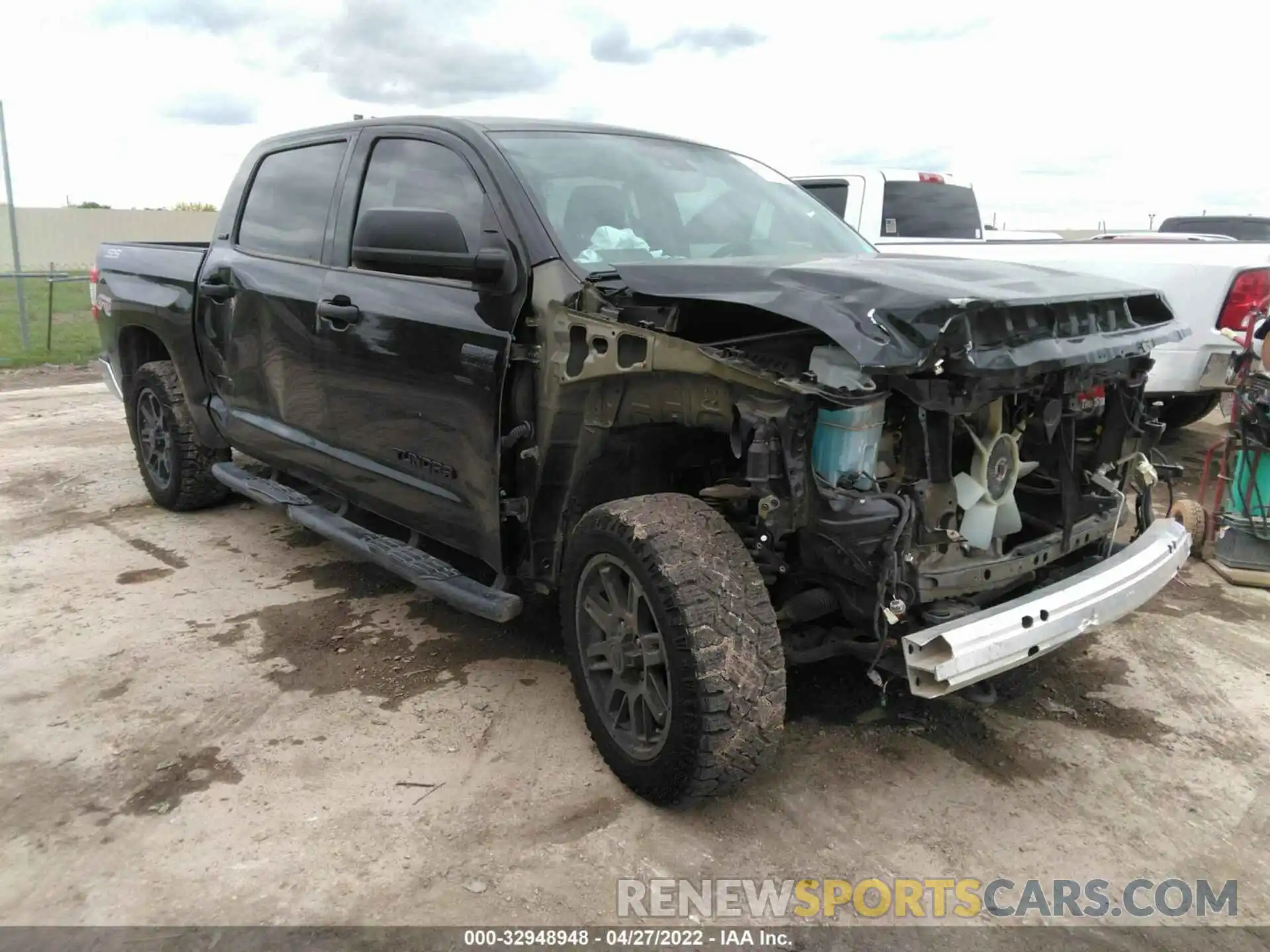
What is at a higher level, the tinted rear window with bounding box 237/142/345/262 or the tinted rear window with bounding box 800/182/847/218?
the tinted rear window with bounding box 800/182/847/218

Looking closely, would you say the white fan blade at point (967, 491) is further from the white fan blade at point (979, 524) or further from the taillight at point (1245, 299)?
the taillight at point (1245, 299)

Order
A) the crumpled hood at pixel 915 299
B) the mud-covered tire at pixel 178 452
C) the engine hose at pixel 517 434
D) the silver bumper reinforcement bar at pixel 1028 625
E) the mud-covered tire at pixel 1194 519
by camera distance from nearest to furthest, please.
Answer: the crumpled hood at pixel 915 299 → the silver bumper reinforcement bar at pixel 1028 625 → the engine hose at pixel 517 434 → the mud-covered tire at pixel 1194 519 → the mud-covered tire at pixel 178 452

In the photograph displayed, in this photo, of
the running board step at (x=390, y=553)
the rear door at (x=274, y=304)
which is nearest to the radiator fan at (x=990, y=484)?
the running board step at (x=390, y=553)

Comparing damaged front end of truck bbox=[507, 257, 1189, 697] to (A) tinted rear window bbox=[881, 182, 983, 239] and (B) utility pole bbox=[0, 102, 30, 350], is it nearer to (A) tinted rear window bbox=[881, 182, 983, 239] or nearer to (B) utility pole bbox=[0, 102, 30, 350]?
(A) tinted rear window bbox=[881, 182, 983, 239]

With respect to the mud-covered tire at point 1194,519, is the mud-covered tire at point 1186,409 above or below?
above

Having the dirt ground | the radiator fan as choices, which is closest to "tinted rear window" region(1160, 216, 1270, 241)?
the dirt ground

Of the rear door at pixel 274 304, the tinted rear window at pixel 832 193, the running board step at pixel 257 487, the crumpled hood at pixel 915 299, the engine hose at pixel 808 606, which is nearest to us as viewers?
the crumpled hood at pixel 915 299

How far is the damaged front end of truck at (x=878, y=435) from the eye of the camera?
2486 millimetres

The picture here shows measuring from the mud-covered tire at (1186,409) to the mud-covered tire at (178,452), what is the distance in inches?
234

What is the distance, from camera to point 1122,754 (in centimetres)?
314

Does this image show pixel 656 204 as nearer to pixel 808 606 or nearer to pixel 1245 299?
pixel 808 606

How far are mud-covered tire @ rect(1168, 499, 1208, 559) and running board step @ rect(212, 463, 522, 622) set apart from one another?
348 centimetres

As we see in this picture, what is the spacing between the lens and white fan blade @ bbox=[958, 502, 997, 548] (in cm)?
286

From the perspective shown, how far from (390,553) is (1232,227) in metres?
13.9
